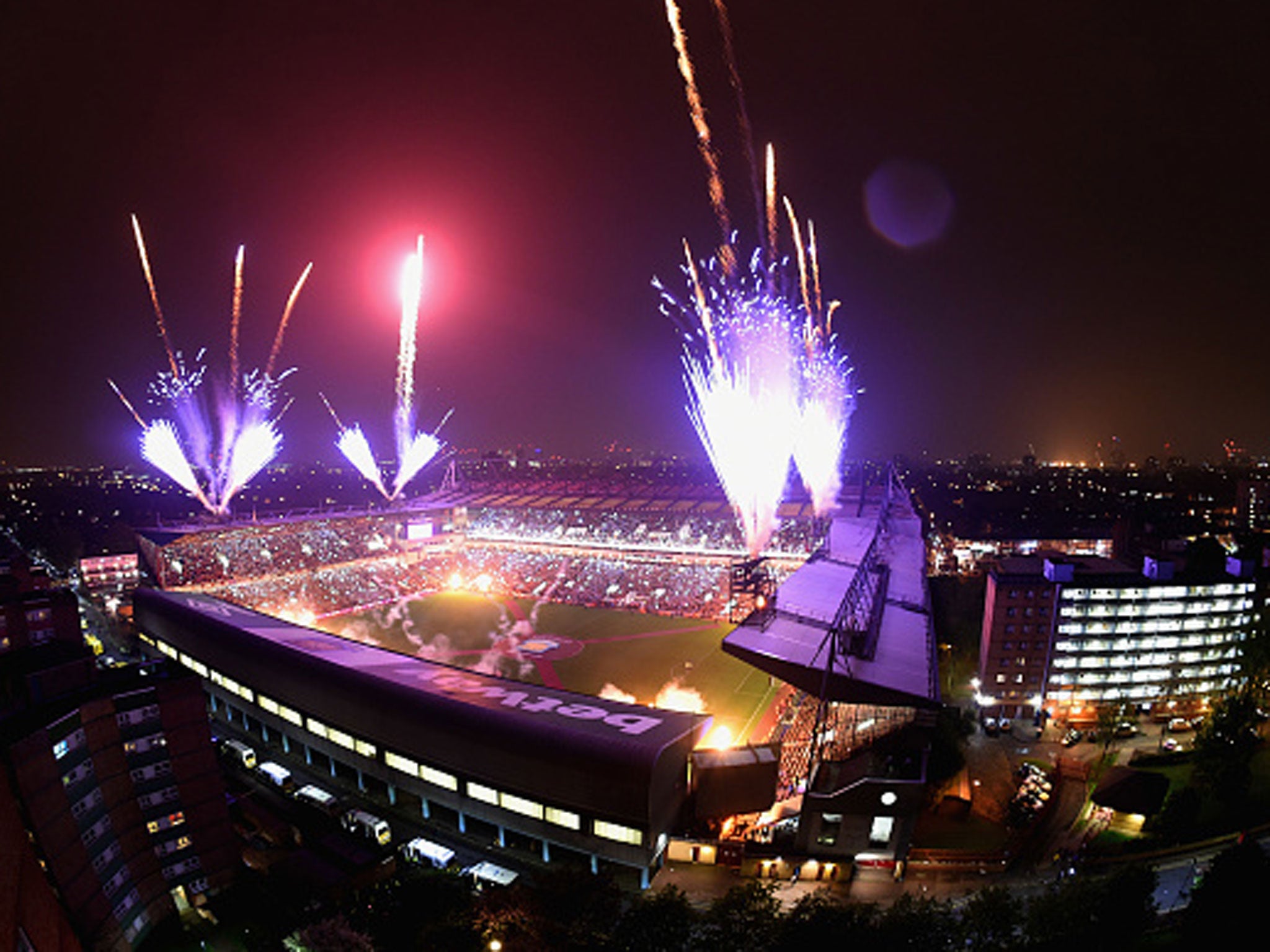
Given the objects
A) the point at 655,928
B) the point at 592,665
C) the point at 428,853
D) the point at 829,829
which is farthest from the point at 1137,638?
the point at 428,853

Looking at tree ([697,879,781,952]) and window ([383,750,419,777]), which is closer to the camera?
tree ([697,879,781,952])

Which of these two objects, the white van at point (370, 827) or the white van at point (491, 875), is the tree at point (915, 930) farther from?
the white van at point (370, 827)

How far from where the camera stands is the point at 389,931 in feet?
45.9

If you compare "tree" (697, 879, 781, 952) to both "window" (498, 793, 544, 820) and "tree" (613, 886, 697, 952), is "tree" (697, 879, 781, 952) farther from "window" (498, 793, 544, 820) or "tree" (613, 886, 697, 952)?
"window" (498, 793, 544, 820)

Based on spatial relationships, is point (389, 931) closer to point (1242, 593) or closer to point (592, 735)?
point (592, 735)

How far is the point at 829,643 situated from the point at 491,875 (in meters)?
12.2

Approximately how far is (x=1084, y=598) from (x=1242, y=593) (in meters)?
6.88

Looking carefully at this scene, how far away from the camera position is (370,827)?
19.1 metres

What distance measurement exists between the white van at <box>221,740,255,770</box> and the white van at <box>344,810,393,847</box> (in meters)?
6.10

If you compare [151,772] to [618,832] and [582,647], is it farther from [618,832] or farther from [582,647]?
[582,647]

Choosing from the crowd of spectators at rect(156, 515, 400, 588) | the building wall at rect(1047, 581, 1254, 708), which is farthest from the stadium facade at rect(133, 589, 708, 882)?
the building wall at rect(1047, 581, 1254, 708)

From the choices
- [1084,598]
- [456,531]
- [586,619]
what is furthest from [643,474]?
[1084,598]

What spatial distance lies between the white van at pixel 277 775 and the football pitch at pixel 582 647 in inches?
324

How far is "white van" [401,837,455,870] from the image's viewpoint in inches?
705
